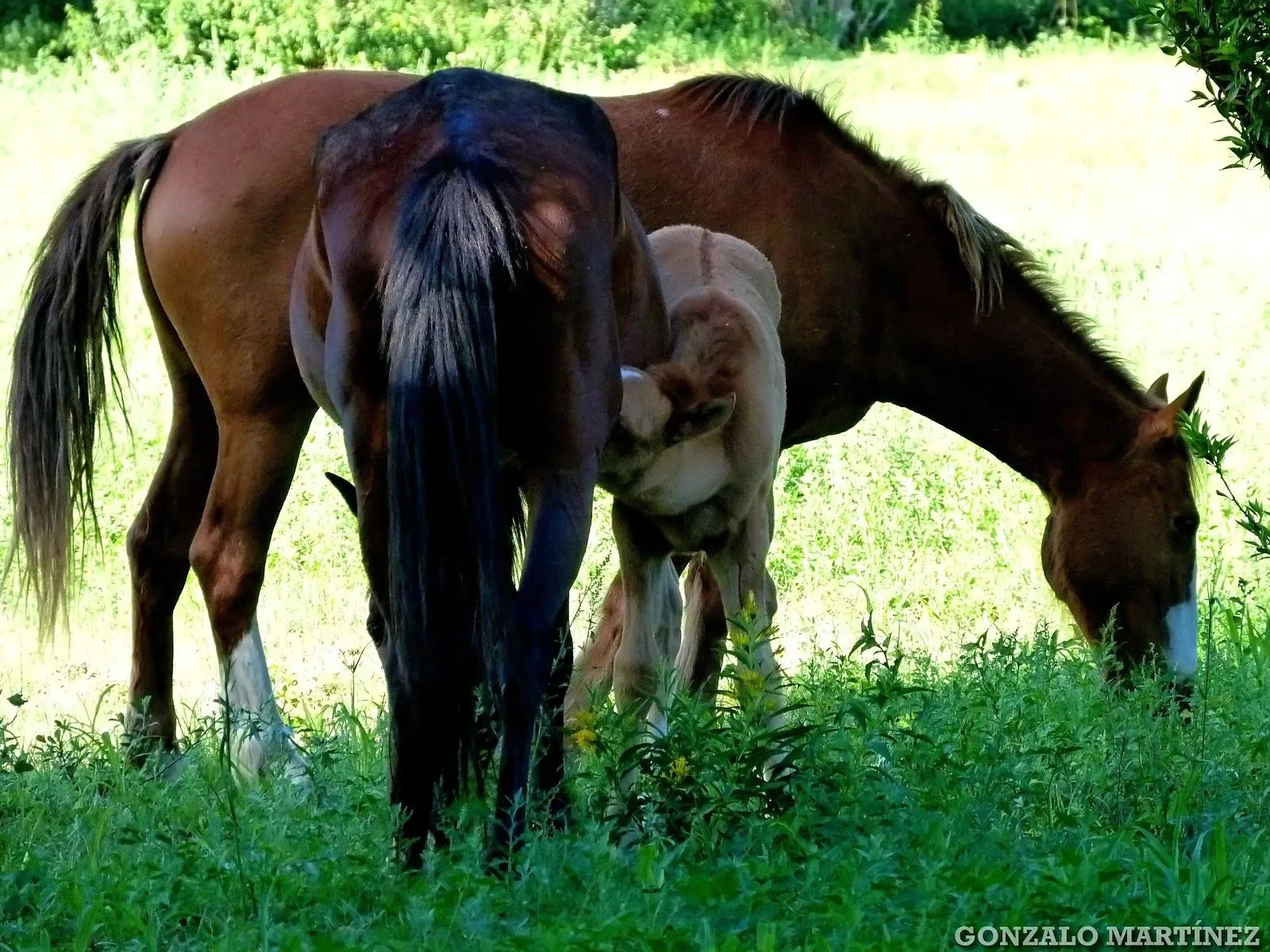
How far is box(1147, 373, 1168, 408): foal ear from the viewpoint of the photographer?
6.03 meters

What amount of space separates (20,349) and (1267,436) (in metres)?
5.90

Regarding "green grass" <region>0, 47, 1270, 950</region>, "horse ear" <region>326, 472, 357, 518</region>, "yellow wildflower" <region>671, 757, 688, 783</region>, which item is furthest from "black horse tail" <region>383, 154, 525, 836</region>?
"horse ear" <region>326, 472, 357, 518</region>

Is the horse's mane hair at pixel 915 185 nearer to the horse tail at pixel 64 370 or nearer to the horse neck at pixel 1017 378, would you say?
the horse neck at pixel 1017 378

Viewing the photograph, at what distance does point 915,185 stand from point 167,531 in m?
2.81

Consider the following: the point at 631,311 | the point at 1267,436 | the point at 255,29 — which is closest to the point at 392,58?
the point at 255,29

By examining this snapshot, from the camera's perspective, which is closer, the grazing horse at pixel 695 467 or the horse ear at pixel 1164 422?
the grazing horse at pixel 695 467

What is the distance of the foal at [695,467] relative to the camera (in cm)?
411

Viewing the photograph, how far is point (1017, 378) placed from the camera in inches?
235

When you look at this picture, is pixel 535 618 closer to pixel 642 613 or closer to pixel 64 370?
pixel 642 613

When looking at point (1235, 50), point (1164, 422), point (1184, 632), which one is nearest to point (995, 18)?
point (1164, 422)

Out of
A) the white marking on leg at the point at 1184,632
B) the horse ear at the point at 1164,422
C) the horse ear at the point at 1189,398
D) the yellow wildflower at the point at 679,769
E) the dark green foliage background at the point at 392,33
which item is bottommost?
the white marking on leg at the point at 1184,632

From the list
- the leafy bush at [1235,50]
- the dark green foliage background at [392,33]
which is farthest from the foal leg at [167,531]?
the dark green foliage background at [392,33]

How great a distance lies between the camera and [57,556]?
559 centimetres

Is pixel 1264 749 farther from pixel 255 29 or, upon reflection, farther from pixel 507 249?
pixel 255 29
